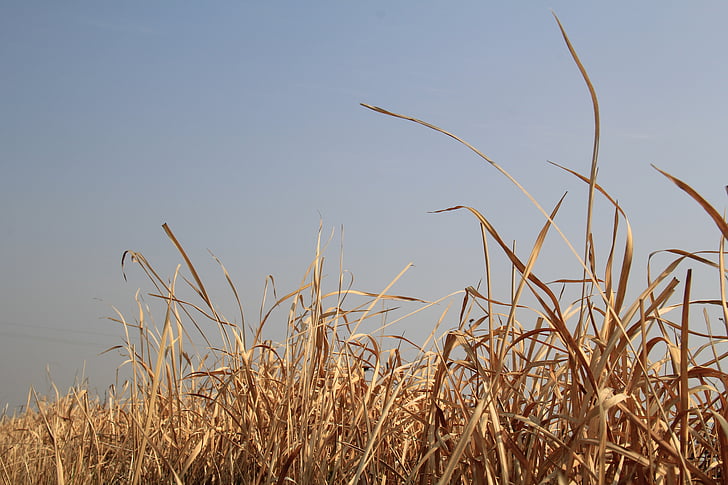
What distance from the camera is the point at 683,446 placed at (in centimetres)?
97

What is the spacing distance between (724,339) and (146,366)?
1573mm

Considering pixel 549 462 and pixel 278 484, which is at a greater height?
pixel 549 462

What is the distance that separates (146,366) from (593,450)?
1404 mm

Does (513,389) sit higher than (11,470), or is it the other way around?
(513,389)

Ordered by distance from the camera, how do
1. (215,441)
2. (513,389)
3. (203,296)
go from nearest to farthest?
(513,389), (203,296), (215,441)

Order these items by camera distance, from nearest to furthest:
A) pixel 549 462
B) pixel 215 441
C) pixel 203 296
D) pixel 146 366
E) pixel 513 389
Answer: pixel 549 462 < pixel 513 389 < pixel 203 296 < pixel 215 441 < pixel 146 366

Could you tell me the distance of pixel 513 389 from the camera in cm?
126

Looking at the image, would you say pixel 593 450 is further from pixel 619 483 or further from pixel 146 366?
pixel 146 366

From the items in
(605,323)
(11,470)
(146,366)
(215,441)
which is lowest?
(11,470)

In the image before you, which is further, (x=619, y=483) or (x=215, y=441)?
(x=215, y=441)

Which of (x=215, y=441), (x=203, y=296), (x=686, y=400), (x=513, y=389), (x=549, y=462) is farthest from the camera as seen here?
(x=215, y=441)

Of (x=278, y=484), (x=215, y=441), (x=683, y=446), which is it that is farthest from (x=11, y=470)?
(x=683, y=446)

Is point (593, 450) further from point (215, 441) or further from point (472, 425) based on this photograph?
point (215, 441)

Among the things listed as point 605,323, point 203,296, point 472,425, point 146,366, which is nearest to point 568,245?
point 605,323
